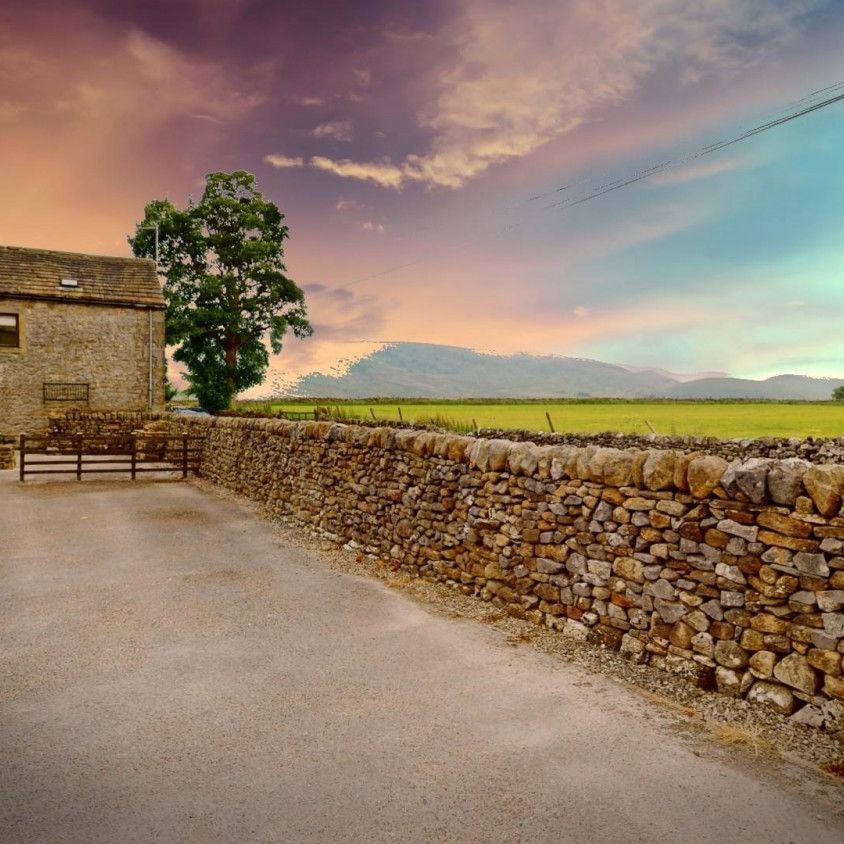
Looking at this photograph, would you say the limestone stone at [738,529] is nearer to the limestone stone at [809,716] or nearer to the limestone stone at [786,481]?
the limestone stone at [786,481]

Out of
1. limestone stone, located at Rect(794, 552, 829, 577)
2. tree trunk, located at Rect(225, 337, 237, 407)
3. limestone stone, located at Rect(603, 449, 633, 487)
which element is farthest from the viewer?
tree trunk, located at Rect(225, 337, 237, 407)

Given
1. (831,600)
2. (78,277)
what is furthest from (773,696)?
(78,277)

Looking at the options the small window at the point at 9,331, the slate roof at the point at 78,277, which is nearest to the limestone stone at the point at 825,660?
the slate roof at the point at 78,277

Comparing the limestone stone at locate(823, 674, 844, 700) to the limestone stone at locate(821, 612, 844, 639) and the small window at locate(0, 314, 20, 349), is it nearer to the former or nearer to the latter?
the limestone stone at locate(821, 612, 844, 639)

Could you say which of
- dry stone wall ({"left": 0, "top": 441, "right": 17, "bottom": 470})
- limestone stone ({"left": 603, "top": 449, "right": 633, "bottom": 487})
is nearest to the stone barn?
dry stone wall ({"left": 0, "top": 441, "right": 17, "bottom": 470})

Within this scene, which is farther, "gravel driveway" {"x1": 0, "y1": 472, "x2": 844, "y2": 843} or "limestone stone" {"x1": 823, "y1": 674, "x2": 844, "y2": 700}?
"limestone stone" {"x1": 823, "y1": 674, "x2": 844, "y2": 700}

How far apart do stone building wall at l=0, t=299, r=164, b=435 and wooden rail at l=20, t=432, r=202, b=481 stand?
8.94 feet

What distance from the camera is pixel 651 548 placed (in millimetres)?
5480

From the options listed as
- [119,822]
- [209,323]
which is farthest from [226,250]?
[119,822]

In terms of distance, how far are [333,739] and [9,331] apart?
3077cm

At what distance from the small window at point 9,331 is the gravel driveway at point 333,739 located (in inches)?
992

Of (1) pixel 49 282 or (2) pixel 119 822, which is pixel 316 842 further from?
(1) pixel 49 282

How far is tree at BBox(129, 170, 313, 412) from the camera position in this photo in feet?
124

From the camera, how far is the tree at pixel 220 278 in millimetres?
37719
